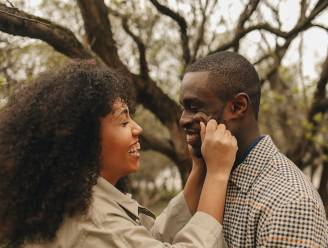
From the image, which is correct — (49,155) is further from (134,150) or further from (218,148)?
(218,148)

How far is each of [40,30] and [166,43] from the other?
12.8 feet

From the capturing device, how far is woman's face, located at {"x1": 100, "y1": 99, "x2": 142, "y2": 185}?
2.38 meters

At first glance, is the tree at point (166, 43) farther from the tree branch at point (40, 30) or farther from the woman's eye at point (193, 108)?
the woman's eye at point (193, 108)

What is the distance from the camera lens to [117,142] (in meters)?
2.40

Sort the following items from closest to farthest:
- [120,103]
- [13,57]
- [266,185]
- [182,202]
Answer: [266,185] → [120,103] → [182,202] → [13,57]

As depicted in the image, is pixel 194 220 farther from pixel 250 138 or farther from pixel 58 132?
pixel 58 132

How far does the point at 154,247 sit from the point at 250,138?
2.19ft

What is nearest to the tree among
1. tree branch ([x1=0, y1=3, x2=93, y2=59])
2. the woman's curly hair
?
tree branch ([x1=0, y1=3, x2=93, y2=59])

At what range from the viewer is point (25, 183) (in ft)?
7.29

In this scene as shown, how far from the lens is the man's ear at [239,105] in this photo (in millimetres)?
2303

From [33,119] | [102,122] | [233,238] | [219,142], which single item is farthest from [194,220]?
[33,119]

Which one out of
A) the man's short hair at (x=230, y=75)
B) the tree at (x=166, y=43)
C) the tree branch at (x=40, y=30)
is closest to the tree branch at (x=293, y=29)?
the tree at (x=166, y=43)

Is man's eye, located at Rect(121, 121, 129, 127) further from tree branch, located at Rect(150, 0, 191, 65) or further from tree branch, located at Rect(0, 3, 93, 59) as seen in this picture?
tree branch, located at Rect(150, 0, 191, 65)

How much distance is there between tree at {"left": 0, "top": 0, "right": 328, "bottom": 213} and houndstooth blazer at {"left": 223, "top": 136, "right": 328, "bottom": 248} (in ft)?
6.32
